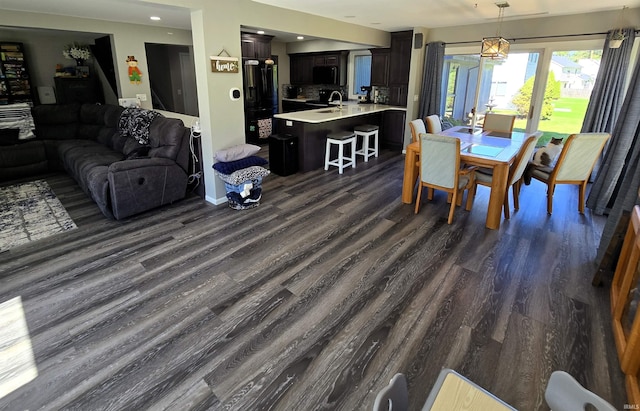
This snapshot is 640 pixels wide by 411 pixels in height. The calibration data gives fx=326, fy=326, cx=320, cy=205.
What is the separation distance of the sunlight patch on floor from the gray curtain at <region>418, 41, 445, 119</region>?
21.9ft

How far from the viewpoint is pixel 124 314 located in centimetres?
231

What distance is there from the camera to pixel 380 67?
23.3 ft

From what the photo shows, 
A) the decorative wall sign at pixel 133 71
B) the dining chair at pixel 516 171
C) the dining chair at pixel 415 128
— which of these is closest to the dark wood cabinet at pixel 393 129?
the dining chair at pixel 415 128

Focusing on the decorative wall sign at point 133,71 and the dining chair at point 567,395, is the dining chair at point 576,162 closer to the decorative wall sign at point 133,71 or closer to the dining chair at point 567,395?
the dining chair at point 567,395

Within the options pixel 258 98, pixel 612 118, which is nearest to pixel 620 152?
pixel 612 118

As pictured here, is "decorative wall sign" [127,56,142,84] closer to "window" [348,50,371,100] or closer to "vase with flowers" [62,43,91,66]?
"vase with flowers" [62,43,91,66]

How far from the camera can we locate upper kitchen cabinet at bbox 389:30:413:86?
6.59 m

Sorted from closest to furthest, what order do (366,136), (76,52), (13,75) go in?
(366,136) → (13,75) → (76,52)

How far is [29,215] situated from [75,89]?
409cm

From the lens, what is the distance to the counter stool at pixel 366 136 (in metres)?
6.01

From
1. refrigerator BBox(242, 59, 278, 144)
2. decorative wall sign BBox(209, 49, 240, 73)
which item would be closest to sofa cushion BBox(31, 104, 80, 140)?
refrigerator BBox(242, 59, 278, 144)

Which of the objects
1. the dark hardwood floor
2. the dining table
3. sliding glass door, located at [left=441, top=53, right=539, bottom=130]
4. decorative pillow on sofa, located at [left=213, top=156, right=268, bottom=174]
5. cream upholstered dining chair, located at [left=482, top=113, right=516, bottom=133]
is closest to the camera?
the dining table

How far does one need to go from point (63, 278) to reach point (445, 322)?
3.02 meters

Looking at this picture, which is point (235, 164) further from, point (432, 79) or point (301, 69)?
point (301, 69)
